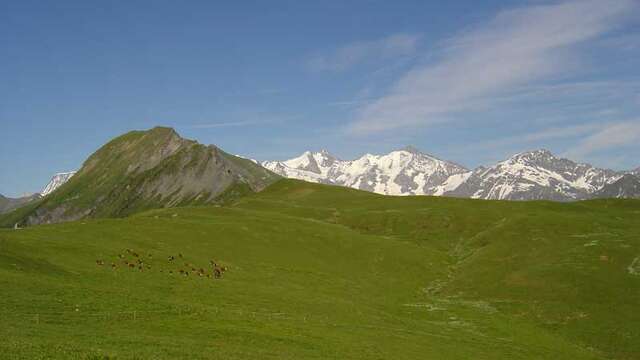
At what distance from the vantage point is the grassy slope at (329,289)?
41375 millimetres

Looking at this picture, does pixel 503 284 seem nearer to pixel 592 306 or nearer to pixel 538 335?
pixel 592 306

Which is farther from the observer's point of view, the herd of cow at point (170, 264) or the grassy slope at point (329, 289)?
the herd of cow at point (170, 264)

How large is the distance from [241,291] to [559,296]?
41087 millimetres

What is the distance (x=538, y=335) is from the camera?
2402 inches

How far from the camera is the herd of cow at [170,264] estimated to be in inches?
2623

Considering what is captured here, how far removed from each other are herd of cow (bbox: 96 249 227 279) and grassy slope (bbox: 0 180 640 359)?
1327mm

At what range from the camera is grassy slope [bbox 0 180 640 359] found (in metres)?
41.4

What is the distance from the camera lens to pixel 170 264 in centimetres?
7175

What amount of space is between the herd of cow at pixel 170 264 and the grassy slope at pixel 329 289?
1.33m

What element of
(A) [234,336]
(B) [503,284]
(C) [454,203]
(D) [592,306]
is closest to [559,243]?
(B) [503,284]

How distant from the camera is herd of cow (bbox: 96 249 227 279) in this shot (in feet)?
219

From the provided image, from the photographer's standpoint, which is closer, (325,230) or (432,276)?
(432,276)

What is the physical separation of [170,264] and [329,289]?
20.8 m

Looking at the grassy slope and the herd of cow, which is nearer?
the grassy slope
